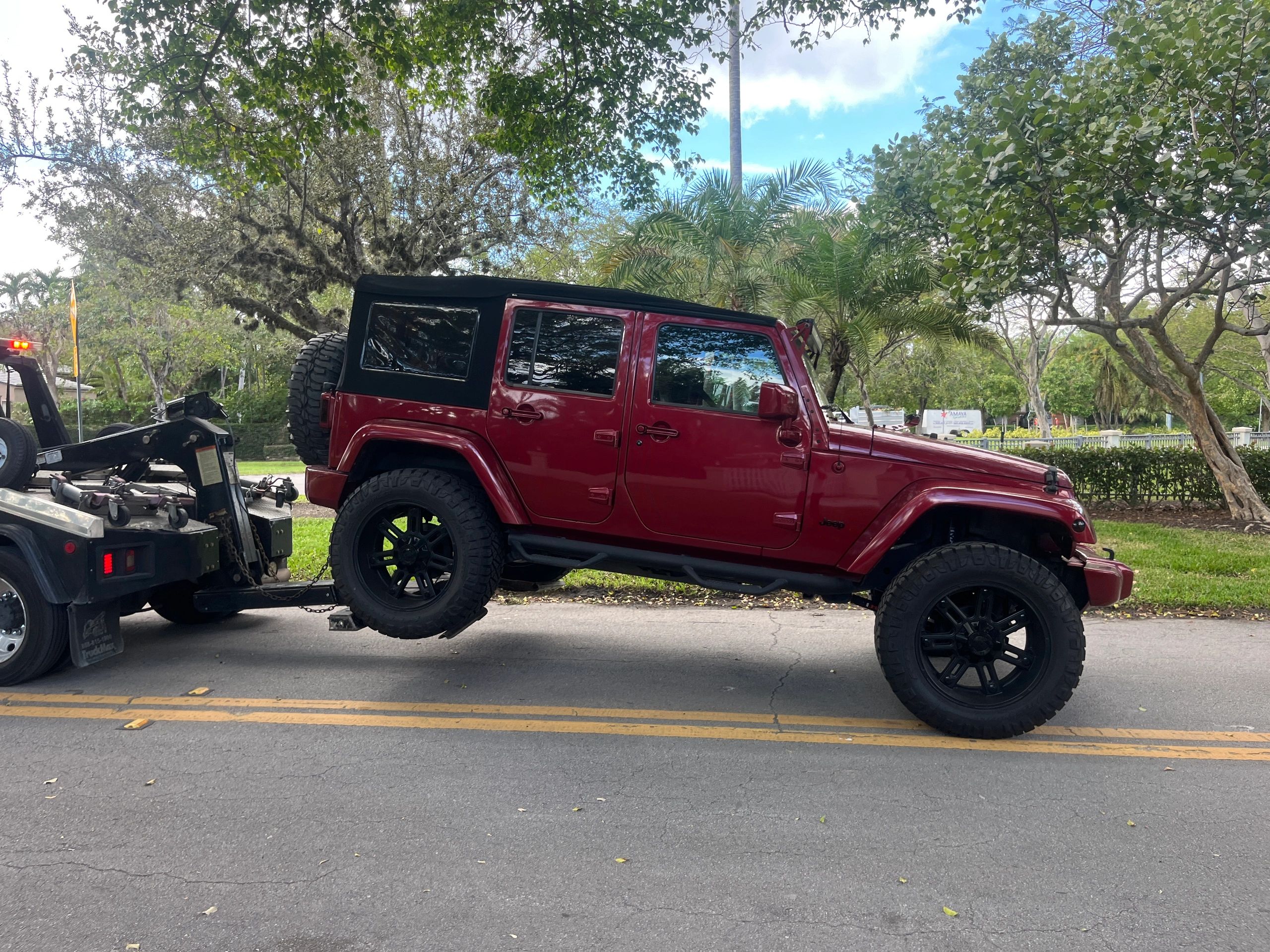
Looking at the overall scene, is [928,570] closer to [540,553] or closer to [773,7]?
[540,553]

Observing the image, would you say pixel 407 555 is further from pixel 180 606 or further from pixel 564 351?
pixel 180 606

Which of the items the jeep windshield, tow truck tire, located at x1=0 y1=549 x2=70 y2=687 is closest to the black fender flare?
tow truck tire, located at x1=0 y1=549 x2=70 y2=687

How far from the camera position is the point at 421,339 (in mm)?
5113

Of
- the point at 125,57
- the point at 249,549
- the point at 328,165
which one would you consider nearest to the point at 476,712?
the point at 249,549

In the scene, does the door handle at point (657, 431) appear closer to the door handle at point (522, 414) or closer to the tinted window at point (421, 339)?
the door handle at point (522, 414)

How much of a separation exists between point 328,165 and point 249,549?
8.83 m

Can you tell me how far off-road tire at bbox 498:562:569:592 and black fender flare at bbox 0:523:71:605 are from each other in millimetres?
2501

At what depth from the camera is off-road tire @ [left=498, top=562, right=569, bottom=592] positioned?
17.9 feet

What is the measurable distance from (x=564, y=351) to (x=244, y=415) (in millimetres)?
43594

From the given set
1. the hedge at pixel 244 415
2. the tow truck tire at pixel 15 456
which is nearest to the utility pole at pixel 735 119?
the tow truck tire at pixel 15 456

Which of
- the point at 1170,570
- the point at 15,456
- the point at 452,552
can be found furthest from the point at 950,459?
the point at 1170,570

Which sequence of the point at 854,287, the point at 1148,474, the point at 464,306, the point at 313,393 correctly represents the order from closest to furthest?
1. the point at 464,306
2. the point at 313,393
3. the point at 854,287
4. the point at 1148,474

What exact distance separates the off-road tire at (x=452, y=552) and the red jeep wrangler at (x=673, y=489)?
0.5 inches

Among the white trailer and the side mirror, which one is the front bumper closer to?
the side mirror
